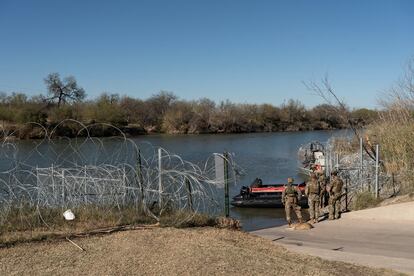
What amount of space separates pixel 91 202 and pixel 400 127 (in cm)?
1552

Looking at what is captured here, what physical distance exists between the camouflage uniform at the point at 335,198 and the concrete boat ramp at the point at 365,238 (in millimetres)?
305

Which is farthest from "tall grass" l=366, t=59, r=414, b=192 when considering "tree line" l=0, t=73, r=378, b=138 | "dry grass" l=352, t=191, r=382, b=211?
"tree line" l=0, t=73, r=378, b=138

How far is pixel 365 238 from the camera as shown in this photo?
12.2m

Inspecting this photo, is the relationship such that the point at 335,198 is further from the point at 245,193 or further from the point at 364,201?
the point at 245,193

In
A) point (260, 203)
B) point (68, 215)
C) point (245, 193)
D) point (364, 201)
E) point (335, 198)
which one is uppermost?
point (68, 215)

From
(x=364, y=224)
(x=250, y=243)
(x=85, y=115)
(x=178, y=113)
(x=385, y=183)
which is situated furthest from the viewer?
(x=178, y=113)

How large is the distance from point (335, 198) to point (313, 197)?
2.10 ft

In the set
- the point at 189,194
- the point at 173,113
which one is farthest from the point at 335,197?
the point at 173,113

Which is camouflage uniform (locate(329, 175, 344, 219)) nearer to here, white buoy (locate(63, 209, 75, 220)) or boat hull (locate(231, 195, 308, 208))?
boat hull (locate(231, 195, 308, 208))

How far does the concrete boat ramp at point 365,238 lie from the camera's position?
30.8 ft

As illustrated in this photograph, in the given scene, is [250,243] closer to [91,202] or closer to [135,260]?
[135,260]

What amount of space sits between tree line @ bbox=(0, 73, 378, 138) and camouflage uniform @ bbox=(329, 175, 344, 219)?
56.8m

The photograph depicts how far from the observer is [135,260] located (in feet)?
25.0

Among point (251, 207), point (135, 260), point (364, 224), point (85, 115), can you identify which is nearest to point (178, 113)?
point (85, 115)
